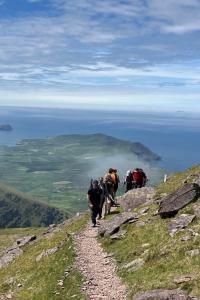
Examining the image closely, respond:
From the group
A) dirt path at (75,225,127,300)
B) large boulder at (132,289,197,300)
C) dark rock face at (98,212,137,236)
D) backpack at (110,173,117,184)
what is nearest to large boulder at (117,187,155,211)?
backpack at (110,173,117,184)

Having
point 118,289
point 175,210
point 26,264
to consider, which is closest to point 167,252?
point 118,289

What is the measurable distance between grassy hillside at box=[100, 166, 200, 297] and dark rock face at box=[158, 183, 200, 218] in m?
0.52

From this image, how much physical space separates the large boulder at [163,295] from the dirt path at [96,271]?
230cm

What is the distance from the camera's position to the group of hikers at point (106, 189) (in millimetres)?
37781

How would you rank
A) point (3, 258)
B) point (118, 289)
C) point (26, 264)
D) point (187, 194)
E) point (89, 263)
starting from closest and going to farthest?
point (118, 289) < point (89, 263) < point (187, 194) < point (26, 264) < point (3, 258)

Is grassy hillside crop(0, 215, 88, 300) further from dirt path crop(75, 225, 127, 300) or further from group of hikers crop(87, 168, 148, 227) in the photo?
group of hikers crop(87, 168, 148, 227)

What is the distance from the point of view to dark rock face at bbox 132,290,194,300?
53.1ft

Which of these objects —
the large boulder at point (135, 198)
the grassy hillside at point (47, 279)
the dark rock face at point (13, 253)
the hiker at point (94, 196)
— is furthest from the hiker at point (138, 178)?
the grassy hillside at point (47, 279)

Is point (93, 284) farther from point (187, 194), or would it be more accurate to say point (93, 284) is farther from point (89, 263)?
point (187, 194)

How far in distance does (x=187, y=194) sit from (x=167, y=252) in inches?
355

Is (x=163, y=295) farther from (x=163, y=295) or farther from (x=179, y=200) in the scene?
(x=179, y=200)

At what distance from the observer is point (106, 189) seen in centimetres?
4250

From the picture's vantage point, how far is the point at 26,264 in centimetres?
3291

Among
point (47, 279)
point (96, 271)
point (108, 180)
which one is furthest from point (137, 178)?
point (47, 279)
